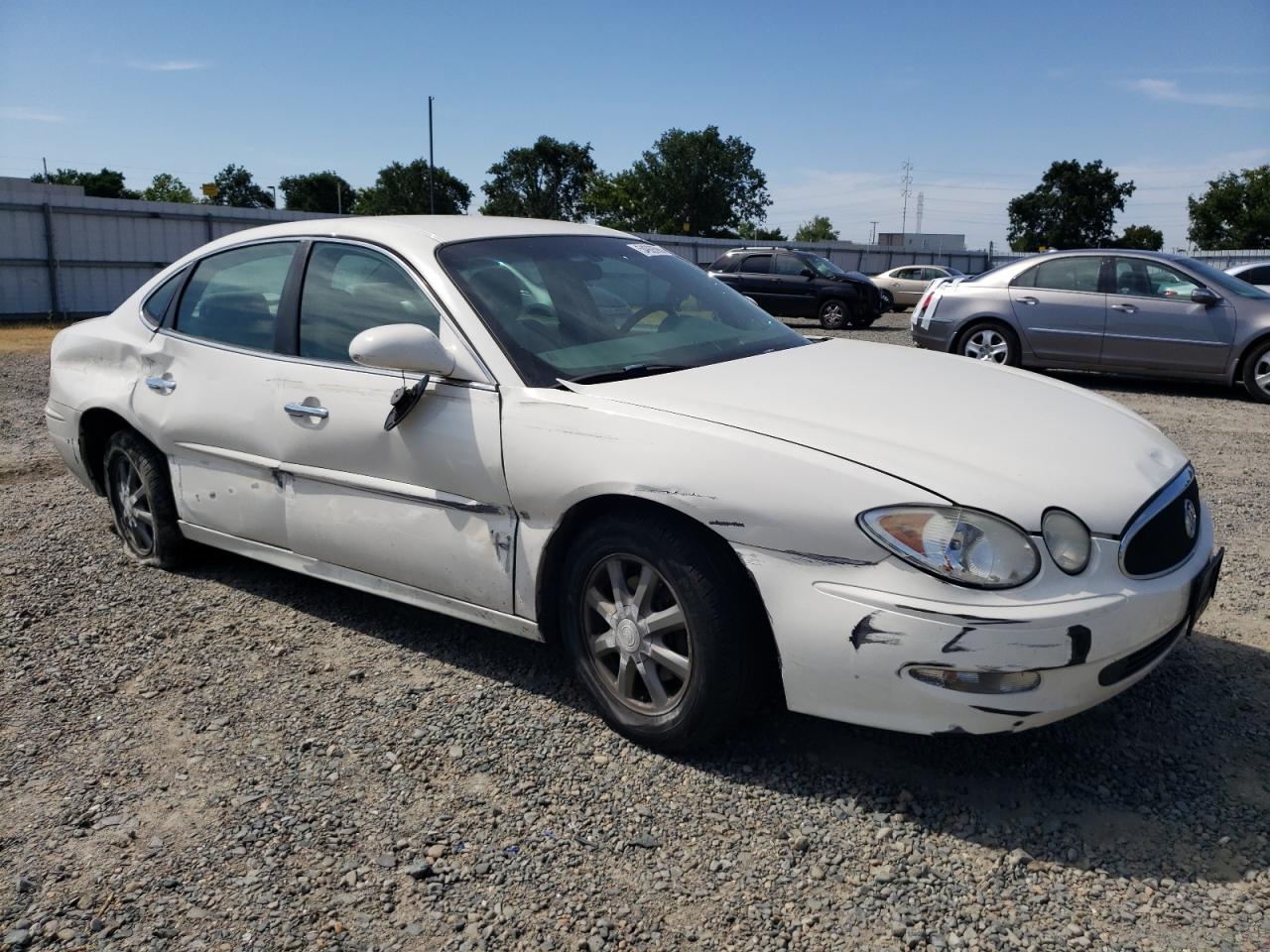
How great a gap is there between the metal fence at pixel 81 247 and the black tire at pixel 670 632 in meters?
18.9

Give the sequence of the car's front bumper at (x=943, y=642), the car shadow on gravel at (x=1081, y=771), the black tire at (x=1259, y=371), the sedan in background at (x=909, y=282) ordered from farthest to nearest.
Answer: the sedan in background at (x=909, y=282) → the black tire at (x=1259, y=371) → the car shadow on gravel at (x=1081, y=771) → the car's front bumper at (x=943, y=642)

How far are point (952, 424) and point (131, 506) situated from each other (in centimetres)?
372

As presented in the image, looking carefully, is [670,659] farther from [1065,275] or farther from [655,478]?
[1065,275]

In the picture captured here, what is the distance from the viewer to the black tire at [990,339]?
10.9m

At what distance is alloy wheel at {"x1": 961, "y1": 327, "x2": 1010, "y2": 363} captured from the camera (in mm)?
10984

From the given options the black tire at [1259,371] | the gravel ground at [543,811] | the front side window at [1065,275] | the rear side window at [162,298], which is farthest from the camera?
the front side window at [1065,275]

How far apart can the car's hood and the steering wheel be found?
0.37 m

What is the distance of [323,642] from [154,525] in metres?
1.19

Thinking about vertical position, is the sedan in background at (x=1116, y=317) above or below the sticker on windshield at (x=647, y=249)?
below

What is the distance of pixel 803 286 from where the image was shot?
1961 centimetres

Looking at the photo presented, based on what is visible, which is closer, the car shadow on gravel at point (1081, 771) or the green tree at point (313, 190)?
the car shadow on gravel at point (1081, 771)

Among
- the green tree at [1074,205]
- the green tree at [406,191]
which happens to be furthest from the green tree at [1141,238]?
the green tree at [406,191]

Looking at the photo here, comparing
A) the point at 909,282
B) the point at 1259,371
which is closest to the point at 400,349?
the point at 1259,371

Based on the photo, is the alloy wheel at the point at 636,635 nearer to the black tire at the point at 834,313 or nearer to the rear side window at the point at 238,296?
the rear side window at the point at 238,296
